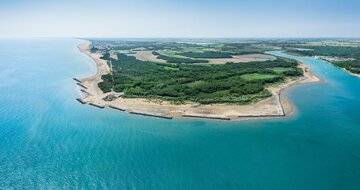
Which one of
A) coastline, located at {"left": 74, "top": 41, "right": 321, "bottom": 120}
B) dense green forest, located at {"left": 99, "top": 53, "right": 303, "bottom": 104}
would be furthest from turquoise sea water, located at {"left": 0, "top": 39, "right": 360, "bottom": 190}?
dense green forest, located at {"left": 99, "top": 53, "right": 303, "bottom": 104}

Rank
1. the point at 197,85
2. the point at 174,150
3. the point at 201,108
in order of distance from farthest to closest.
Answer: the point at 197,85
the point at 201,108
the point at 174,150

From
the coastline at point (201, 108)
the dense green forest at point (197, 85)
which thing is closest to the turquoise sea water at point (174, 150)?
the coastline at point (201, 108)

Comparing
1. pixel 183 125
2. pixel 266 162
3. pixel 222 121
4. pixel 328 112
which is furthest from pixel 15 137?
pixel 328 112

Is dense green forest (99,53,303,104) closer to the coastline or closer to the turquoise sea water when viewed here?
the coastline

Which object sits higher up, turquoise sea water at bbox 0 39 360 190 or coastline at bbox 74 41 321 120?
coastline at bbox 74 41 321 120

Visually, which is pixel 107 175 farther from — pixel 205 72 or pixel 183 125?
pixel 205 72

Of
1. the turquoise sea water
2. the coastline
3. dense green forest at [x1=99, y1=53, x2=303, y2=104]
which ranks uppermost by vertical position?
dense green forest at [x1=99, y1=53, x2=303, y2=104]

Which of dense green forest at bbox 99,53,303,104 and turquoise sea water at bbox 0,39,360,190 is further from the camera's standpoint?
dense green forest at bbox 99,53,303,104

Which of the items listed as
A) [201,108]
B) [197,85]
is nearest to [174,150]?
[201,108]

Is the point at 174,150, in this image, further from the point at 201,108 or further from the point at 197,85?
the point at 197,85

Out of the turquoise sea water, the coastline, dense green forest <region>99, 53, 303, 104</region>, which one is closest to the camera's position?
the turquoise sea water
